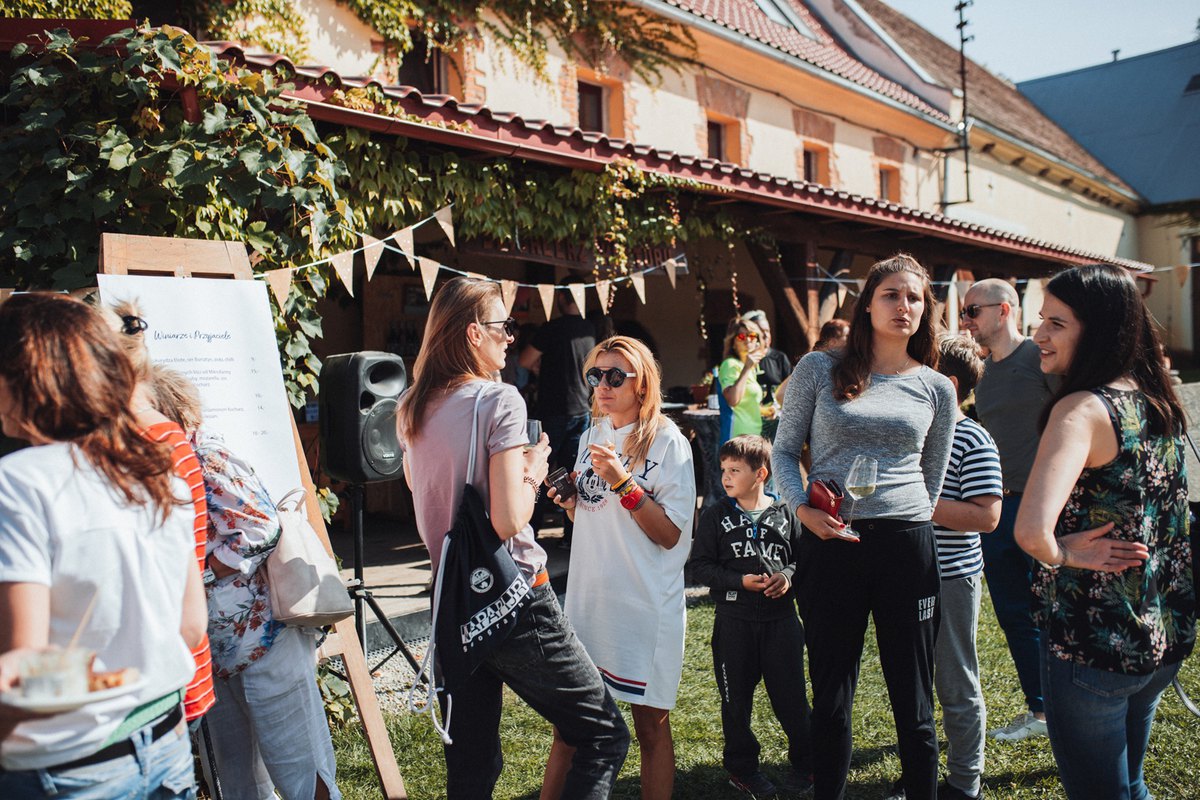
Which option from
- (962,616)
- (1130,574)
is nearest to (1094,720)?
(1130,574)

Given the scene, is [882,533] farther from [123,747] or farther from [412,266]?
[412,266]

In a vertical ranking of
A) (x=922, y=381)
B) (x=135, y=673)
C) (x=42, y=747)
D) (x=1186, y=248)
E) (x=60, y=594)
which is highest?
(x=1186, y=248)

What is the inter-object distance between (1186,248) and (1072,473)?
94.7 feet

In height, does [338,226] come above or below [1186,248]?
below

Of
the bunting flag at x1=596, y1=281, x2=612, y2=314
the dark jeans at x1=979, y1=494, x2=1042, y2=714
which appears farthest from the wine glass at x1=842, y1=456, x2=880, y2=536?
the bunting flag at x1=596, y1=281, x2=612, y2=314

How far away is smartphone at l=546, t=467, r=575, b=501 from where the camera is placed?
2.89 m

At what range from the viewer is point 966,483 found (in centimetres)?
305

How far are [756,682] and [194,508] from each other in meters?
2.21

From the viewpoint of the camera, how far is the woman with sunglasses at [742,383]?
19.5 feet

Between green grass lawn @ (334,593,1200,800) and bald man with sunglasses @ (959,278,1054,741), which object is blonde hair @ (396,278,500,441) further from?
bald man with sunglasses @ (959,278,1054,741)

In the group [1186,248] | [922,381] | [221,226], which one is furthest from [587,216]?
[1186,248]

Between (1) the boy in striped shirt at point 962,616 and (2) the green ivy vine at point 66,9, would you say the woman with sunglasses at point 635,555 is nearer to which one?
(1) the boy in striped shirt at point 962,616

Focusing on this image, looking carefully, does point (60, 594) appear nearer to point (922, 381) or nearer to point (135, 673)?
point (135, 673)

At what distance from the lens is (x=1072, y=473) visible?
1.94 metres
